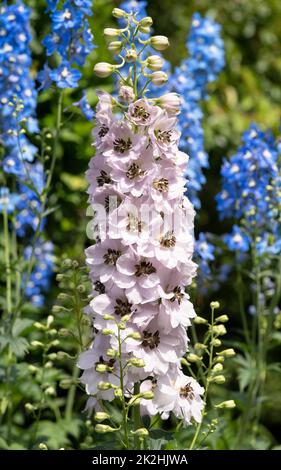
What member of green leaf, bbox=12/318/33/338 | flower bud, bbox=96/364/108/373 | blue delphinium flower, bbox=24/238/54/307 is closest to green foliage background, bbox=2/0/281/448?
blue delphinium flower, bbox=24/238/54/307

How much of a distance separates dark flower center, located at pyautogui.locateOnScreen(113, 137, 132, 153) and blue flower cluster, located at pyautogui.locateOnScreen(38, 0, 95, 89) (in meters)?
1.23

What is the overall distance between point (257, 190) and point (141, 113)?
64.8 inches

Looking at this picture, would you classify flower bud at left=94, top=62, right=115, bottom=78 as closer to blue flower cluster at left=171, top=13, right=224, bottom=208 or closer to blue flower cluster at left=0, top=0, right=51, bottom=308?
blue flower cluster at left=0, top=0, right=51, bottom=308

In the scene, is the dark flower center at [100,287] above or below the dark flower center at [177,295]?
above

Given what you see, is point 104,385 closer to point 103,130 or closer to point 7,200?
point 103,130

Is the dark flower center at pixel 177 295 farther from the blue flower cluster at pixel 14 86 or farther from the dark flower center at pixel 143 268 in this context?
the blue flower cluster at pixel 14 86

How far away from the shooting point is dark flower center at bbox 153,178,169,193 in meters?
2.38

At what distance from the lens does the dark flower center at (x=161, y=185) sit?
2383mm

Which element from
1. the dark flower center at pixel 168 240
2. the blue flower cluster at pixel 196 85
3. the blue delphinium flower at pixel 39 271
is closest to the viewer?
the dark flower center at pixel 168 240

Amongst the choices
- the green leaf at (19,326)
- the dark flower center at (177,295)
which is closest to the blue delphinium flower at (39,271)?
the green leaf at (19,326)

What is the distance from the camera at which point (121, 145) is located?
241cm

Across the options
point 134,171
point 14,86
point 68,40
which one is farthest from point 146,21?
point 14,86

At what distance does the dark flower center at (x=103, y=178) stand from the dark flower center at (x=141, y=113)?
214mm
